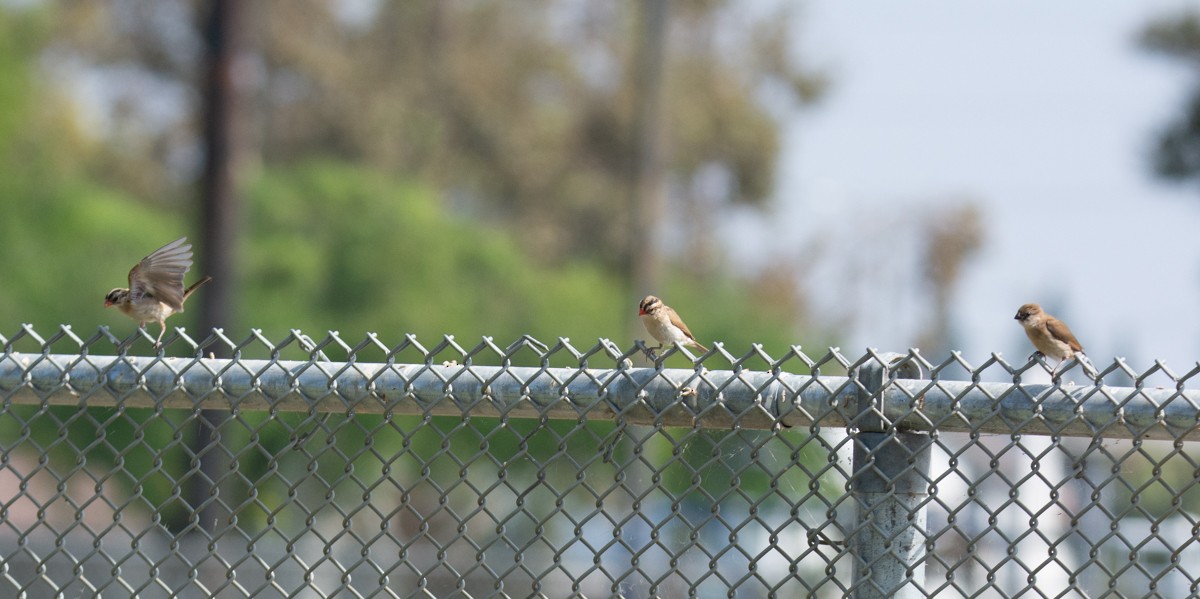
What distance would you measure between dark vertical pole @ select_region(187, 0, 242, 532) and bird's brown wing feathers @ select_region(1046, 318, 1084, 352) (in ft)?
25.0

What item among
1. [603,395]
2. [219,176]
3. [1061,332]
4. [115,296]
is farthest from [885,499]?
[219,176]

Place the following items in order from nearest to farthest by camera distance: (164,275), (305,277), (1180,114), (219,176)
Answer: (164,275), (219,176), (1180,114), (305,277)

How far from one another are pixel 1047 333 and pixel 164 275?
2.30 metres

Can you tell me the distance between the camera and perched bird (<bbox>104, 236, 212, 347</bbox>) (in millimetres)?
3871

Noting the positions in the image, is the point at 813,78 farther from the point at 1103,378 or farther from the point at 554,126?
the point at 1103,378

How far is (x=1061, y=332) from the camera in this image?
11.5 ft

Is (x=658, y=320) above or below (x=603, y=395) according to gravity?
below

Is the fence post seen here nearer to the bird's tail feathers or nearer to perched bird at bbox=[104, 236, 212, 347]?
the bird's tail feathers

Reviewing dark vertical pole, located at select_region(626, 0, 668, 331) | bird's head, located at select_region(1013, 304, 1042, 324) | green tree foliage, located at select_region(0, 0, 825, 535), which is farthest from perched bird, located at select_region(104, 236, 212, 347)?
dark vertical pole, located at select_region(626, 0, 668, 331)

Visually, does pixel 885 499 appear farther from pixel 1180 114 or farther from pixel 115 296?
pixel 1180 114

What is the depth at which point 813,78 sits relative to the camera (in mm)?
34406

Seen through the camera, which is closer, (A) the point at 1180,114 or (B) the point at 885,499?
(B) the point at 885,499

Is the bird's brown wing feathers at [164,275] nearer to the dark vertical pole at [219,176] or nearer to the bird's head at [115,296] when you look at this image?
the bird's head at [115,296]

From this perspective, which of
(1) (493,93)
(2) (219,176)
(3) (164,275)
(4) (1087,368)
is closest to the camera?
(4) (1087,368)
